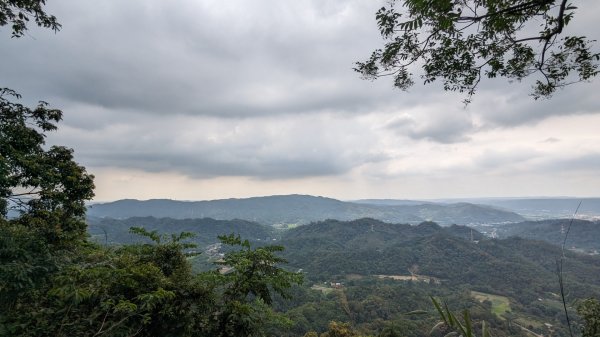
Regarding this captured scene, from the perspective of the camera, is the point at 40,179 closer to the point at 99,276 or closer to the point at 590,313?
the point at 99,276

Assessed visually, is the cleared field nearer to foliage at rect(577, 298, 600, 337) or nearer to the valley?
the valley

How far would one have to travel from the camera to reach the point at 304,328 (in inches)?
1929

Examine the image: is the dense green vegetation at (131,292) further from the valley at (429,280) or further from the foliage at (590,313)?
the valley at (429,280)

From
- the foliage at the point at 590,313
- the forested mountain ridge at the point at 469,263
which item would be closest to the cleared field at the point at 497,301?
the forested mountain ridge at the point at 469,263

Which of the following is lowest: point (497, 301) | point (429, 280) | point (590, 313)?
point (429, 280)

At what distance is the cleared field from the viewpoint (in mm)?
79662

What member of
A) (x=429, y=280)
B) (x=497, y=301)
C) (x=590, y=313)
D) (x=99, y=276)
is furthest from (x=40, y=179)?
(x=429, y=280)

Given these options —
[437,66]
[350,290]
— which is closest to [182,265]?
[437,66]

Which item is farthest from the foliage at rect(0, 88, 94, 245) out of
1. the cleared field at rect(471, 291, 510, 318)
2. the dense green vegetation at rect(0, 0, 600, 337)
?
the cleared field at rect(471, 291, 510, 318)

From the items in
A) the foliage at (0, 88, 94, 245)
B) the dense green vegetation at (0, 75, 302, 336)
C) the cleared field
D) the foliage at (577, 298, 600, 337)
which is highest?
the foliage at (0, 88, 94, 245)

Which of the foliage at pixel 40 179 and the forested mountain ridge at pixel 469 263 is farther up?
the foliage at pixel 40 179

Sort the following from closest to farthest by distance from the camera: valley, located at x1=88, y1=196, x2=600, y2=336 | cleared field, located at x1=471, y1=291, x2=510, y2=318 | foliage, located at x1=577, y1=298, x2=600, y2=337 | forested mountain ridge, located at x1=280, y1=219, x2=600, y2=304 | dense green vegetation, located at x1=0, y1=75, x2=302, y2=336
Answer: dense green vegetation, located at x1=0, y1=75, x2=302, y2=336
foliage, located at x1=577, y1=298, x2=600, y2=337
valley, located at x1=88, y1=196, x2=600, y2=336
cleared field, located at x1=471, y1=291, x2=510, y2=318
forested mountain ridge, located at x1=280, y1=219, x2=600, y2=304

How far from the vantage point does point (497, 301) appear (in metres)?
90.8

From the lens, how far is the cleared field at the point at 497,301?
261 ft
